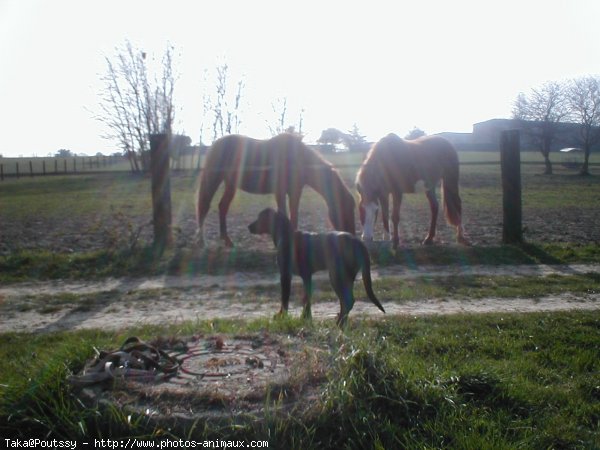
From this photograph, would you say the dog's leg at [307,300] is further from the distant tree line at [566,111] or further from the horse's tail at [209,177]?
the distant tree line at [566,111]

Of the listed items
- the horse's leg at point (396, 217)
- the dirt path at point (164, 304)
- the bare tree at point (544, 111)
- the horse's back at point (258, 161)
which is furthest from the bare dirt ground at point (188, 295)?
the bare tree at point (544, 111)

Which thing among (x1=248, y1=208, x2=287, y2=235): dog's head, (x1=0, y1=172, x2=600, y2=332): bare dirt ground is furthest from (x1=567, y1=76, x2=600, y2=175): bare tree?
(x1=248, y1=208, x2=287, y2=235): dog's head

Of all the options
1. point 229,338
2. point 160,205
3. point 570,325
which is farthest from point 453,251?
point 229,338

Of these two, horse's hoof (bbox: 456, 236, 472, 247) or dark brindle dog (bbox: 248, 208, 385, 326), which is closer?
dark brindle dog (bbox: 248, 208, 385, 326)

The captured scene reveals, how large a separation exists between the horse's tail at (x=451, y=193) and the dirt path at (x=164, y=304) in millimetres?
3425

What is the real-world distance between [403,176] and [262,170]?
2.97 m

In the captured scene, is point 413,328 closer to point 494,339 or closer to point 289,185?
point 494,339

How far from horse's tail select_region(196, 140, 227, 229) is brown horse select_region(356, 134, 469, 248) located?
2.88 m

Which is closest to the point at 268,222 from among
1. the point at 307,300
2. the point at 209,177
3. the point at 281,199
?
the point at 307,300

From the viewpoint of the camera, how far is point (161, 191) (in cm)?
1155

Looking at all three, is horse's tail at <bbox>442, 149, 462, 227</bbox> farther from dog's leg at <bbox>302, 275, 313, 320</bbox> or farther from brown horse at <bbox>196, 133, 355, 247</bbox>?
dog's leg at <bbox>302, 275, 313, 320</bbox>

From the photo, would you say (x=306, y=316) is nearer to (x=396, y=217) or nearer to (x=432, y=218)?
(x=396, y=217)

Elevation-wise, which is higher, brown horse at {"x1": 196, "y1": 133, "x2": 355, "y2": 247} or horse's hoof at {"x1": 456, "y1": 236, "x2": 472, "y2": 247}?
brown horse at {"x1": 196, "y1": 133, "x2": 355, "y2": 247}

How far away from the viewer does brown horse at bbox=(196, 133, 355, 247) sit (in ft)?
37.9
